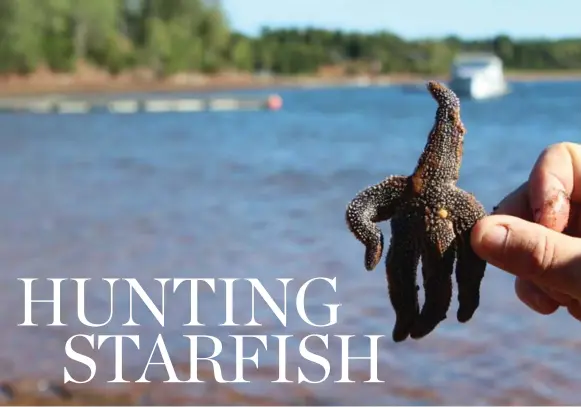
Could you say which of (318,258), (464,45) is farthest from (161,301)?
(464,45)

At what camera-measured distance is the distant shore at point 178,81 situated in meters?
88.6

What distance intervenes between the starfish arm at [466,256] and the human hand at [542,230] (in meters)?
0.04

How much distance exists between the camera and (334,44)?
532ft

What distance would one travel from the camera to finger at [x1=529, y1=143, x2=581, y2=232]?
9.30ft

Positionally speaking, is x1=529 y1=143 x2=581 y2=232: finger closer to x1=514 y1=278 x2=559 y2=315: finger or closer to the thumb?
the thumb

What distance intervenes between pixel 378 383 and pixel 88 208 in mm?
11867

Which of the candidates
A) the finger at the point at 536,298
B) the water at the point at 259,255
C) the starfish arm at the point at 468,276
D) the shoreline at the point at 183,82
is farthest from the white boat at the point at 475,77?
the starfish arm at the point at 468,276

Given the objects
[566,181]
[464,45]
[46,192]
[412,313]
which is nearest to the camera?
[412,313]

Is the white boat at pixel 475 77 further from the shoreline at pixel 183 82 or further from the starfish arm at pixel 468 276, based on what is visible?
the starfish arm at pixel 468 276

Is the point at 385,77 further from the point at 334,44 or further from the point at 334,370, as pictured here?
the point at 334,370

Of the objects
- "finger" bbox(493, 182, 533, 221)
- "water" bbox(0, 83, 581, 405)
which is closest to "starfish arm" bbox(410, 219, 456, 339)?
"finger" bbox(493, 182, 533, 221)

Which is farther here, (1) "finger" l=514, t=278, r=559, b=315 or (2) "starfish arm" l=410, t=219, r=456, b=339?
(1) "finger" l=514, t=278, r=559, b=315

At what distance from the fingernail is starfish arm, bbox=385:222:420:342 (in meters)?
0.18

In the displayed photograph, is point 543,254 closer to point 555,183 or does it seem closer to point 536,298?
point 555,183
